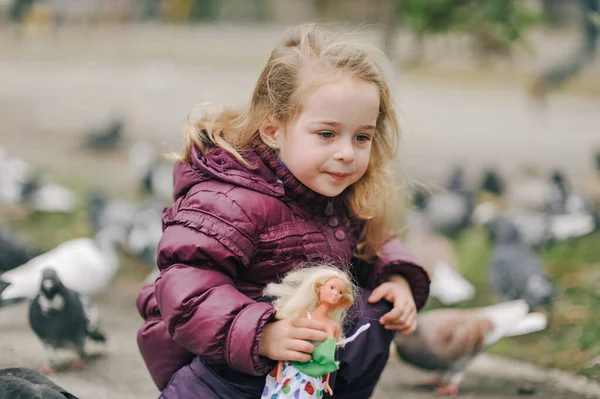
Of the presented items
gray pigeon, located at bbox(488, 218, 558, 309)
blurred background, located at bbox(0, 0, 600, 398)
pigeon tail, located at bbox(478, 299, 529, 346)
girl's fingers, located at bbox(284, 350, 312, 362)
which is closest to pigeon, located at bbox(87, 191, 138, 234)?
blurred background, located at bbox(0, 0, 600, 398)

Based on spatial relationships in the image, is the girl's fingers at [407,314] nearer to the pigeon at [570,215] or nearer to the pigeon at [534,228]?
the pigeon at [534,228]

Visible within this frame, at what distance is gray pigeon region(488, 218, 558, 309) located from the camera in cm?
423

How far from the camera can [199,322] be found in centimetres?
216

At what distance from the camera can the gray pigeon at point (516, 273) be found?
4.23m

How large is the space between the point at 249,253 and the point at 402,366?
1.75 metres

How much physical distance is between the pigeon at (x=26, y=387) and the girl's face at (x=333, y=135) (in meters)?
0.95

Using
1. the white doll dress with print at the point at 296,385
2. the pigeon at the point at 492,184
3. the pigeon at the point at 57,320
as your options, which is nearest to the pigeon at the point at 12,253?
the pigeon at the point at 57,320

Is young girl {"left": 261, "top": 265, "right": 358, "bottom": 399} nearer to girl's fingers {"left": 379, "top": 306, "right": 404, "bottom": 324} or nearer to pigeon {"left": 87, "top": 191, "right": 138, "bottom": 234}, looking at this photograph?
girl's fingers {"left": 379, "top": 306, "right": 404, "bottom": 324}

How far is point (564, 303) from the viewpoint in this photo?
14.4 feet

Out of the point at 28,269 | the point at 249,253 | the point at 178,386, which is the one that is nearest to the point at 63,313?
the point at 28,269

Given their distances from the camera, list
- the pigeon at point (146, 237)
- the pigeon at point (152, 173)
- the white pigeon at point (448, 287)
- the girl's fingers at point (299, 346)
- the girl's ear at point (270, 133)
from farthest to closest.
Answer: the pigeon at point (152, 173), the pigeon at point (146, 237), the white pigeon at point (448, 287), the girl's ear at point (270, 133), the girl's fingers at point (299, 346)

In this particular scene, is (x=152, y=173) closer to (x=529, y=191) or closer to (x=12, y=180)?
(x=12, y=180)

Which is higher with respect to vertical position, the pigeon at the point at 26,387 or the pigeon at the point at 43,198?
the pigeon at the point at 43,198

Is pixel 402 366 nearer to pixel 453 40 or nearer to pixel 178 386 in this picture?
pixel 178 386
